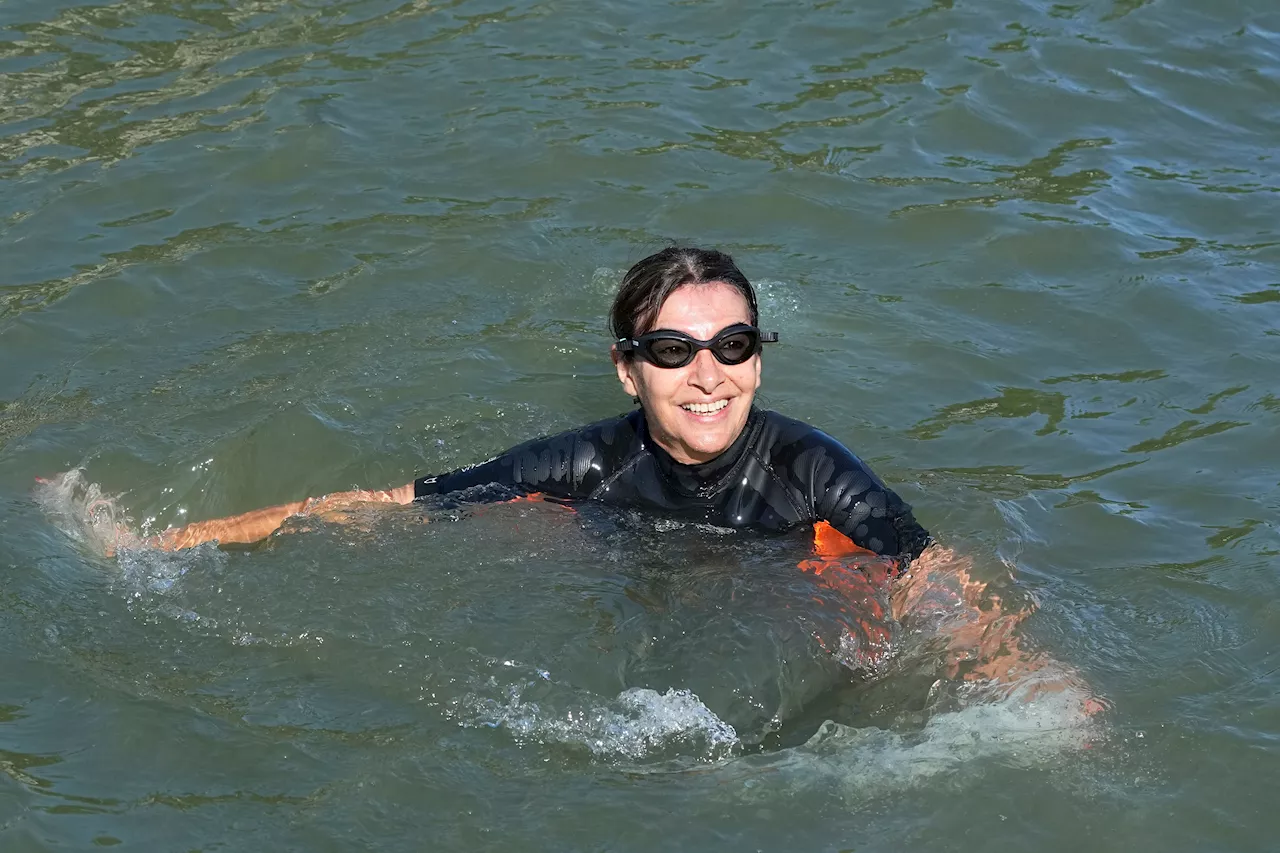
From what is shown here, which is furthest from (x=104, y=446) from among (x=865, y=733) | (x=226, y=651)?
(x=865, y=733)

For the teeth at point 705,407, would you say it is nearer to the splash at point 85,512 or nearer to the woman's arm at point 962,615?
the woman's arm at point 962,615

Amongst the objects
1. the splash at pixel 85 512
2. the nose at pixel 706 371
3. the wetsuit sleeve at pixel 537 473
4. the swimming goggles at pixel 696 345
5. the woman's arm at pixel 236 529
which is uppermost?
the swimming goggles at pixel 696 345

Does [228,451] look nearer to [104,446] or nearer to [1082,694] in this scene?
[104,446]

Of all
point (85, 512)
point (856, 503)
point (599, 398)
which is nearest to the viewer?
point (856, 503)

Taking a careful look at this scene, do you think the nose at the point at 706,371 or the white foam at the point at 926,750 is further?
the nose at the point at 706,371

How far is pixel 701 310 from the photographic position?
4949 mm

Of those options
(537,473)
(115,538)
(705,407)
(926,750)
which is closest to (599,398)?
(537,473)

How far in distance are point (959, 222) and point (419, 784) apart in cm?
511

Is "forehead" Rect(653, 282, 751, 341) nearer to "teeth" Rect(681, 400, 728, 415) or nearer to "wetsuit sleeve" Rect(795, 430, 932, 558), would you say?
"teeth" Rect(681, 400, 728, 415)

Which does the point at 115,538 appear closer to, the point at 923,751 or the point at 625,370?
the point at 625,370

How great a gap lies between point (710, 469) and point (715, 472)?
0.08ft

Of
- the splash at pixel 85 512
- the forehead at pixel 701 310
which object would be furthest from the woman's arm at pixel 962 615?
the splash at pixel 85 512

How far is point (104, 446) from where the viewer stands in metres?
6.32

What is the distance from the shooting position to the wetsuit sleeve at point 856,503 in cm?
509
